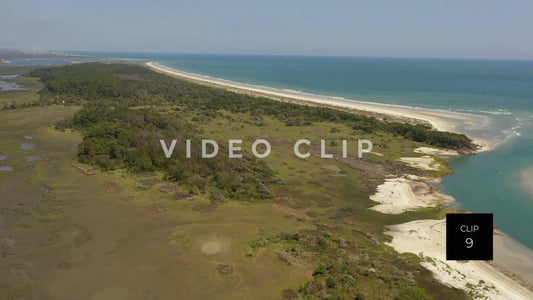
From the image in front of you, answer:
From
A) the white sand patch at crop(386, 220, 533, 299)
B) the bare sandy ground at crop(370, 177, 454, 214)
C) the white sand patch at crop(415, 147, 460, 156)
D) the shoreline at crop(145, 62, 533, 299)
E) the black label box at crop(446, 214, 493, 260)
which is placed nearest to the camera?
the black label box at crop(446, 214, 493, 260)

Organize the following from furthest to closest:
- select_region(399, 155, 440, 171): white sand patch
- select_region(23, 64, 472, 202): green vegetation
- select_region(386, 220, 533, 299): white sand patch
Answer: select_region(399, 155, 440, 171): white sand patch → select_region(23, 64, 472, 202): green vegetation → select_region(386, 220, 533, 299): white sand patch

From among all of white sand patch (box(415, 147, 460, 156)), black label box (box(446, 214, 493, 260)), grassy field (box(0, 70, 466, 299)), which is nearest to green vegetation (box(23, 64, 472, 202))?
grassy field (box(0, 70, 466, 299))

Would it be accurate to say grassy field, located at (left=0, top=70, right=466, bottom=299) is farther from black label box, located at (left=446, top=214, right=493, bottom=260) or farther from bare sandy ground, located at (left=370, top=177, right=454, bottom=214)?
black label box, located at (left=446, top=214, right=493, bottom=260)

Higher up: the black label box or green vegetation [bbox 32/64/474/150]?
green vegetation [bbox 32/64/474/150]

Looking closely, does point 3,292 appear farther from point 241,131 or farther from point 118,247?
point 241,131

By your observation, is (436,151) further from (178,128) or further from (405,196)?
(178,128)

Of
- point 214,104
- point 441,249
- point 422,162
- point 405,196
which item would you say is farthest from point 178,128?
point 441,249

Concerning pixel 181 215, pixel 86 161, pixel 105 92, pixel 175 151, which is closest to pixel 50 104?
pixel 105 92

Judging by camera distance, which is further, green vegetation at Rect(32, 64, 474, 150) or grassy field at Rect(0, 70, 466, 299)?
green vegetation at Rect(32, 64, 474, 150)
